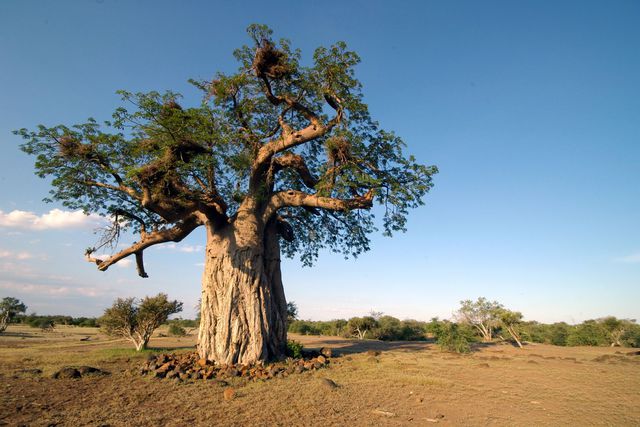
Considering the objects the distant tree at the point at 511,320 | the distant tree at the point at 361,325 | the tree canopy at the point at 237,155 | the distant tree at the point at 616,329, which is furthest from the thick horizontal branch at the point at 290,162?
the distant tree at the point at 616,329

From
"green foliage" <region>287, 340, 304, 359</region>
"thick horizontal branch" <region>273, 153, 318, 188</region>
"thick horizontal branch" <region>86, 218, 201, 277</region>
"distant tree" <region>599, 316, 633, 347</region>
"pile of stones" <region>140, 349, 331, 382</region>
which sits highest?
"thick horizontal branch" <region>273, 153, 318, 188</region>

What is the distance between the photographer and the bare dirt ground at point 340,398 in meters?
4.97

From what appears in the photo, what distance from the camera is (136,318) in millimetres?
→ 13461

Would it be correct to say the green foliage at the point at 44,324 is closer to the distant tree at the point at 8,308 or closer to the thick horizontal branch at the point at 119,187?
the distant tree at the point at 8,308

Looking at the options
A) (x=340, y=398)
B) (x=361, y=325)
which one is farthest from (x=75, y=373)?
(x=361, y=325)

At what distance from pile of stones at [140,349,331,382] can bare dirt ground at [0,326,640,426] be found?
0.34 metres

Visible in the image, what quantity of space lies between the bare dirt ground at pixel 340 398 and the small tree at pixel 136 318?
158 inches

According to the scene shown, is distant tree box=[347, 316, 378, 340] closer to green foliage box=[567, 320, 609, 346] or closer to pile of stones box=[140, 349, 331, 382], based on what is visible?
green foliage box=[567, 320, 609, 346]

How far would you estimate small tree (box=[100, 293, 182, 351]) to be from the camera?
43.7ft

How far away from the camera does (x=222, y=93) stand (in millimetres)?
9578

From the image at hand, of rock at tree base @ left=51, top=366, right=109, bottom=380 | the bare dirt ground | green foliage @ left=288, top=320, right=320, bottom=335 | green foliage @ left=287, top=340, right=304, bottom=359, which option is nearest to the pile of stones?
the bare dirt ground

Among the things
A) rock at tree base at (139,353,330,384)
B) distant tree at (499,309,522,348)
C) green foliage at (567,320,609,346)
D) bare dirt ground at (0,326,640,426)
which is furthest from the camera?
green foliage at (567,320,609,346)

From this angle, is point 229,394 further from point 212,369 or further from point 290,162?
point 290,162

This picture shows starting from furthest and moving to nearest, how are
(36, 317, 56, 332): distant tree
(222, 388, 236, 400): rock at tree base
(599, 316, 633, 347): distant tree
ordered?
(36, 317, 56, 332): distant tree
(599, 316, 633, 347): distant tree
(222, 388, 236, 400): rock at tree base
